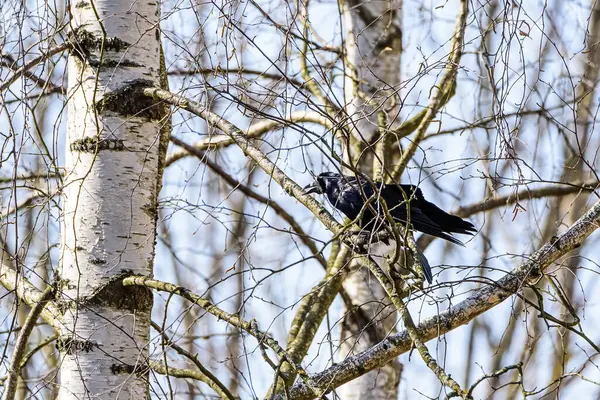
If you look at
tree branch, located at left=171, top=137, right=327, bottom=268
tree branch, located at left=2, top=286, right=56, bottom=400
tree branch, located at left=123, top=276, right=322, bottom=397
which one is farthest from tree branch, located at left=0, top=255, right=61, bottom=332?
tree branch, located at left=171, top=137, right=327, bottom=268

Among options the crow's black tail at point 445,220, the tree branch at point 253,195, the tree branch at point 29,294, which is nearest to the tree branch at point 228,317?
the tree branch at point 29,294

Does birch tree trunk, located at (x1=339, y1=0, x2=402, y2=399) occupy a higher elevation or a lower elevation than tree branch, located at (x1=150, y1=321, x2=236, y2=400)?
higher

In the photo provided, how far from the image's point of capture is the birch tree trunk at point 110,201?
2.93 meters

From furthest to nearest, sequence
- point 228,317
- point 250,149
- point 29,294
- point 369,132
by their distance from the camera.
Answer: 1. point 369,132
2. point 29,294
3. point 250,149
4. point 228,317

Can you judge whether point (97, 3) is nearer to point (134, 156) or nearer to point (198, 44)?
point (198, 44)

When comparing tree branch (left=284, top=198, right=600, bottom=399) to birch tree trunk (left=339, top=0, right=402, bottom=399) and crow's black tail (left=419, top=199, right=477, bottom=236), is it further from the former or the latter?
birch tree trunk (left=339, top=0, right=402, bottom=399)

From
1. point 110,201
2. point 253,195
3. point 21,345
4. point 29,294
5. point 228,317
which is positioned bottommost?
point 228,317

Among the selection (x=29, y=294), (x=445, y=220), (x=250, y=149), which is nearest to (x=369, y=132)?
(x=445, y=220)

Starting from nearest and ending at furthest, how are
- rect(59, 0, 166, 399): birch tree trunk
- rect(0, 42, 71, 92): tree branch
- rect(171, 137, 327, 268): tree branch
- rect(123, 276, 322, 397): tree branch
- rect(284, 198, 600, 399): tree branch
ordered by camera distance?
rect(123, 276, 322, 397): tree branch
rect(284, 198, 600, 399): tree branch
rect(0, 42, 71, 92): tree branch
rect(59, 0, 166, 399): birch tree trunk
rect(171, 137, 327, 268): tree branch

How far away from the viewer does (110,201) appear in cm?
308

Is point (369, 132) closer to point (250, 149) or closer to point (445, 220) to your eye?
point (445, 220)

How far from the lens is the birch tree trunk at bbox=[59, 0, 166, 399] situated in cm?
293

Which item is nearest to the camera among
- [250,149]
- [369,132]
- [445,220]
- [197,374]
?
[250,149]

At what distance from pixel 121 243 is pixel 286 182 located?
65cm
